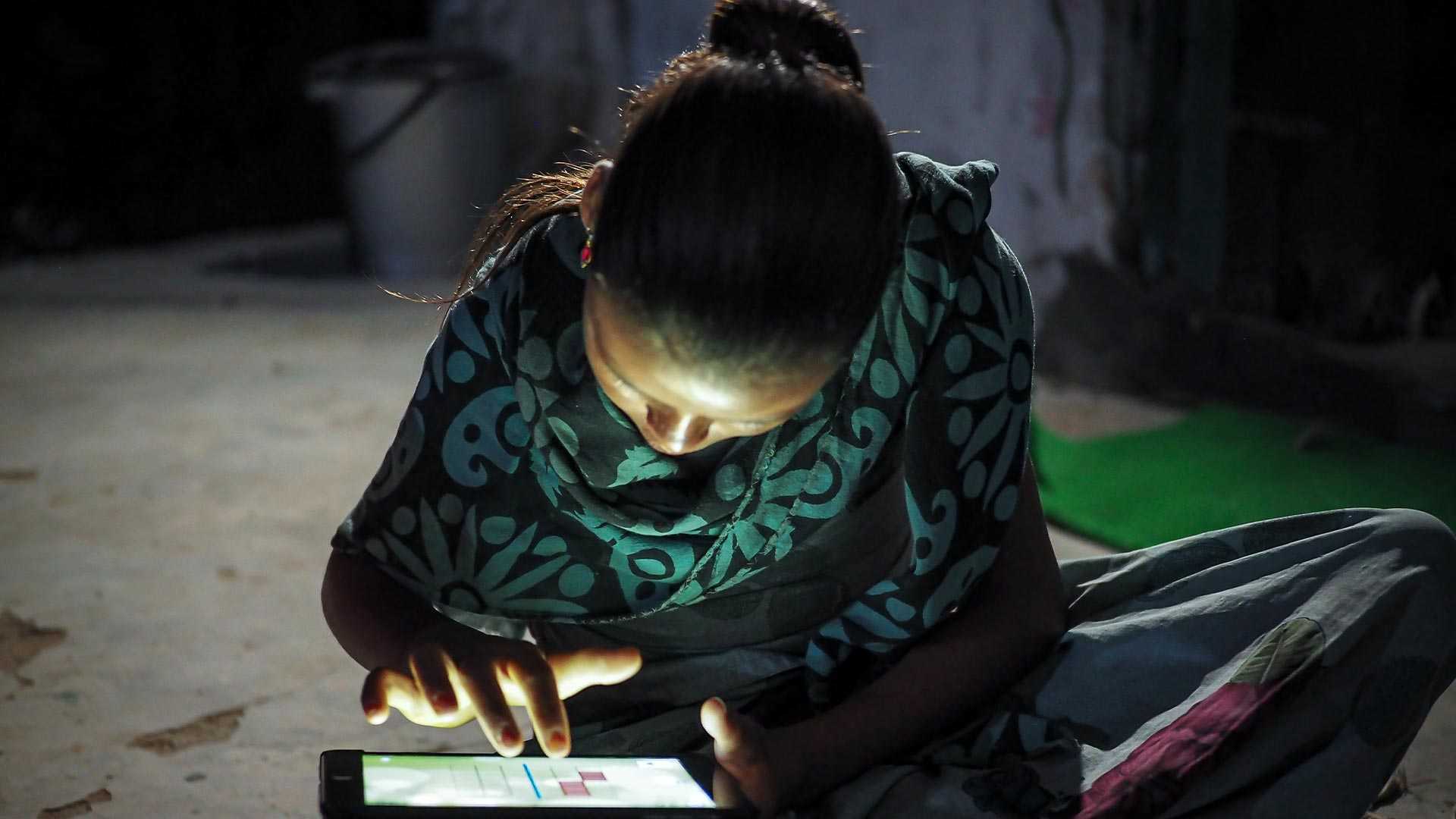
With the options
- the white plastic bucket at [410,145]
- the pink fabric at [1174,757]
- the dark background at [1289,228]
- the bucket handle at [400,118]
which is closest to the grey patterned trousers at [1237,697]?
the pink fabric at [1174,757]

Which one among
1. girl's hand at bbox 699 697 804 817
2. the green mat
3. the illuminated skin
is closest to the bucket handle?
the green mat

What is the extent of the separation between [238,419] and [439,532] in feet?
8.29

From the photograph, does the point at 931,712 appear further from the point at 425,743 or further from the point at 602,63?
the point at 602,63

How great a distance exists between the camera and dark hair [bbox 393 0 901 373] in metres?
0.90

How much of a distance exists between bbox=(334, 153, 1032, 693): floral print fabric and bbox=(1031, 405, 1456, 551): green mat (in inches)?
56.3

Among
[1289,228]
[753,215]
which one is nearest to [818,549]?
[753,215]

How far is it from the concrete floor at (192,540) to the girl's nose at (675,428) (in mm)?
842

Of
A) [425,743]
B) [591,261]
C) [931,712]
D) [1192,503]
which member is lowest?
[1192,503]

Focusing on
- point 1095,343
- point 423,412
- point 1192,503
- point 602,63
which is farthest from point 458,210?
point 423,412

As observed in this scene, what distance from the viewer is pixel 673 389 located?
0.96 m

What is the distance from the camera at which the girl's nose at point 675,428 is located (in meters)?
1.00

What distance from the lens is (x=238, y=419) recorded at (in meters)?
3.51

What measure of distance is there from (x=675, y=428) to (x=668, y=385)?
7cm

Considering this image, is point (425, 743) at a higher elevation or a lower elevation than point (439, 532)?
lower
